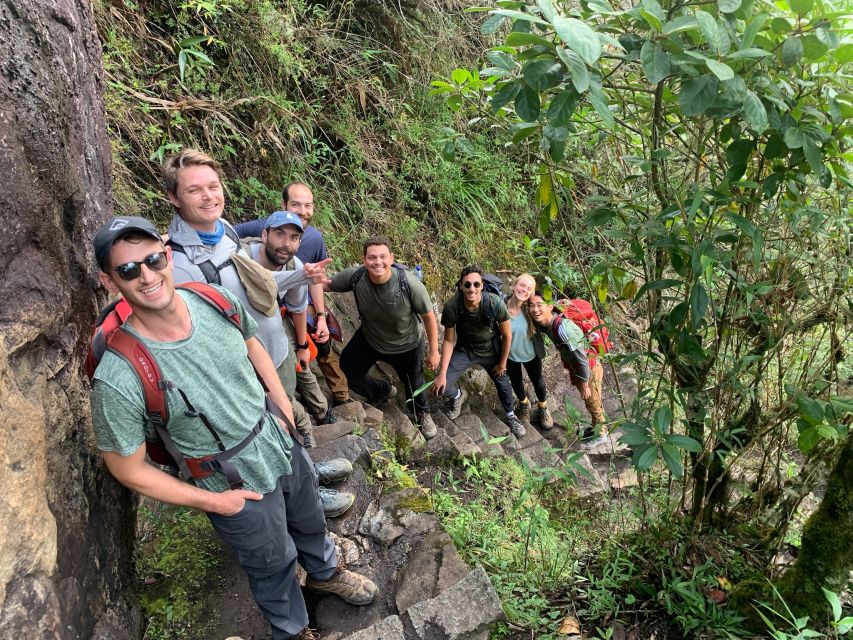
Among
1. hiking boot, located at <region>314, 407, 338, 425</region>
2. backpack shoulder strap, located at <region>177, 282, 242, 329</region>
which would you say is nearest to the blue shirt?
hiking boot, located at <region>314, 407, 338, 425</region>

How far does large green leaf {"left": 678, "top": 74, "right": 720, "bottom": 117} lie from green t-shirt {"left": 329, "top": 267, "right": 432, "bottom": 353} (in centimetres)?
298

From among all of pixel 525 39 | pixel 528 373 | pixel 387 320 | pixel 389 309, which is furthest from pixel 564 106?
pixel 528 373

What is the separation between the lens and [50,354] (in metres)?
2.09

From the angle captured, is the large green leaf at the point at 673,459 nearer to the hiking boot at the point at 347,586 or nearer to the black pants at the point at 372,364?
the hiking boot at the point at 347,586

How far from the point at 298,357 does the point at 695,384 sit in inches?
110

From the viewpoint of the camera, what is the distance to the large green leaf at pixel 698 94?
151cm

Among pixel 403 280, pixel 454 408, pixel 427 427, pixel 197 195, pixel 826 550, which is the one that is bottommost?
pixel 454 408

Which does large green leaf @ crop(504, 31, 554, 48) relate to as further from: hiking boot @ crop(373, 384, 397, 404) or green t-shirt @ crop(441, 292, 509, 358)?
hiking boot @ crop(373, 384, 397, 404)

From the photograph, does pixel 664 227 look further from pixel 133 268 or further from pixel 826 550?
pixel 133 268

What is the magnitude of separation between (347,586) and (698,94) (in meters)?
2.76

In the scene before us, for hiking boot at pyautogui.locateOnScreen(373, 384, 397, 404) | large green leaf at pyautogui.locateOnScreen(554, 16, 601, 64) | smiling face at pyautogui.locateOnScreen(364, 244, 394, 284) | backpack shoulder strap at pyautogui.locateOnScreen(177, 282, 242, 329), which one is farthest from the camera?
hiking boot at pyautogui.locateOnScreen(373, 384, 397, 404)

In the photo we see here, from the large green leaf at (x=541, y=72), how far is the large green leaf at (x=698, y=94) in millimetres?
373

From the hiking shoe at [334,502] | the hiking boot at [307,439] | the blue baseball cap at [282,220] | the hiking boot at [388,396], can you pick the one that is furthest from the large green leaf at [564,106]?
the hiking boot at [388,396]

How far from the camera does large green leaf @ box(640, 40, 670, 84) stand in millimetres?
1479
